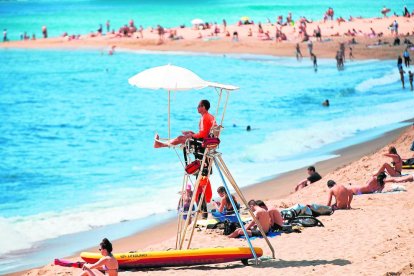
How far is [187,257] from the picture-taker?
10.7 meters

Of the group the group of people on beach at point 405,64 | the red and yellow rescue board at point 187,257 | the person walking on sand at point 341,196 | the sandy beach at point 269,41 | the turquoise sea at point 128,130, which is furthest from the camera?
the sandy beach at point 269,41

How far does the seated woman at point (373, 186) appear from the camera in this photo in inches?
572

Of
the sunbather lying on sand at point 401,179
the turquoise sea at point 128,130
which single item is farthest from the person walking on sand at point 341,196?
the turquoise sea at point 128,130

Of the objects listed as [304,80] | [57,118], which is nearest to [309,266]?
[57,118]

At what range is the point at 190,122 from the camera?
3328cm

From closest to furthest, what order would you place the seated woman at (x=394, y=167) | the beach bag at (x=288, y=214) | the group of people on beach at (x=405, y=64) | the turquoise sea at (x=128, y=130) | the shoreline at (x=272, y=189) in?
the beach bag at (x=288, y=214)
the shoreline at (x=272, y=189)
the seated woman at (x=394, y=167)
the turquoise sea at (x=128, y=130)
the group of people on beach at (x=405, y=64)

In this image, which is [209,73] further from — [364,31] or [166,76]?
[166,76]

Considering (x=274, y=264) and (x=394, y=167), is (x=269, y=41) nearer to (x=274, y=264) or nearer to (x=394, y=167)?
(x=394, y=167)

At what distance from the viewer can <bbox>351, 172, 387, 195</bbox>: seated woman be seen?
14523mm

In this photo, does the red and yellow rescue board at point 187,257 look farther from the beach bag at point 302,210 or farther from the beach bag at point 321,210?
the beach bag at point 321,210

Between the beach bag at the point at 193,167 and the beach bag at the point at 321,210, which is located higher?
the beach bag at the point at 193,167

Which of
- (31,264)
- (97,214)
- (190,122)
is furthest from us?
(190,122)

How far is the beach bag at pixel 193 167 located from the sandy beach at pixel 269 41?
3581 centimetres

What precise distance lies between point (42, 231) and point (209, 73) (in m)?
31.1
